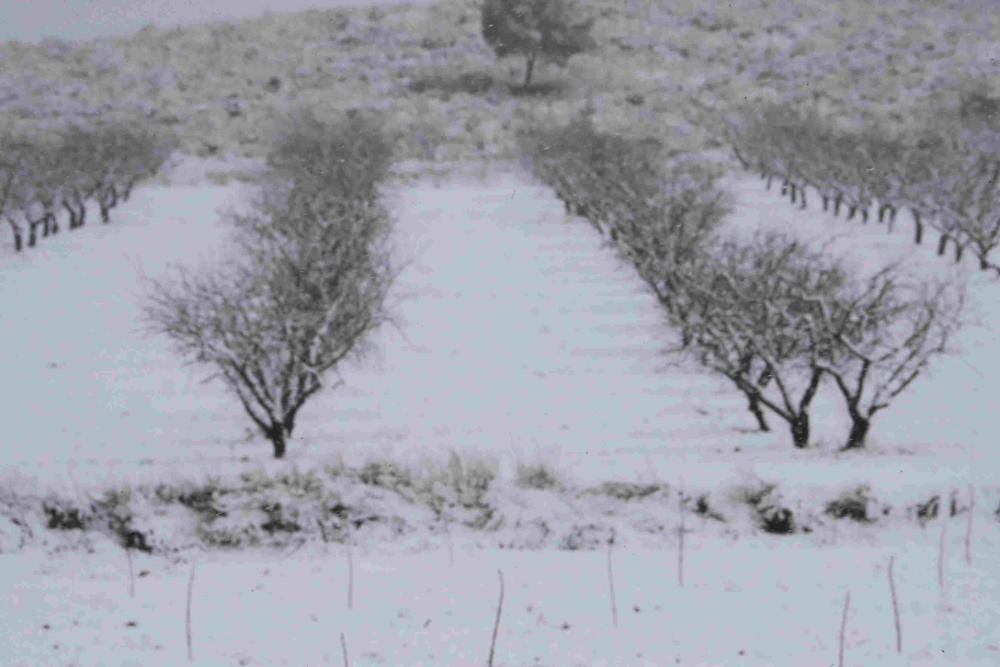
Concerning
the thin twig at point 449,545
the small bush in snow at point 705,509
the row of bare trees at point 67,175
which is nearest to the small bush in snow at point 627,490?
the small bush in snow at point 705,509

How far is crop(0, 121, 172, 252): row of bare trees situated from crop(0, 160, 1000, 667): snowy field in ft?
4.97

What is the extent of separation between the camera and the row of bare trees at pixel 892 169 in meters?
31.3

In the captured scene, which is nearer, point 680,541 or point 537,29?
point 680,541

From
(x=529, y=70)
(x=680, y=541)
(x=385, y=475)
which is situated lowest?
(x=385, y=475)

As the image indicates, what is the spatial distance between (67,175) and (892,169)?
2747cm

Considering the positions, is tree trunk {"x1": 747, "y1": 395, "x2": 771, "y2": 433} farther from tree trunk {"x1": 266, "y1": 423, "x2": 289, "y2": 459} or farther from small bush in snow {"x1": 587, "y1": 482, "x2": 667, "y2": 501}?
tree trunk {"x1": 266, "y1": 423, "x2": 289, "y2": 459}

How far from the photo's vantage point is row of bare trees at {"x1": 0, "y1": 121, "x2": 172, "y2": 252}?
3688cm

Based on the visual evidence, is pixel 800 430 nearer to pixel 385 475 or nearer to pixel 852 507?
pixel 852 507

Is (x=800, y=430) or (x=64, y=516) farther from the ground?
(x=800, y=430)

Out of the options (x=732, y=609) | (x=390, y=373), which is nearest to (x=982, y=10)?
(x=390, y=373)

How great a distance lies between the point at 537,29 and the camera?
237 ft

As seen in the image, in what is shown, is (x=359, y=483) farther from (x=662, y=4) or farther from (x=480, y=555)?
(x=662, y=4)

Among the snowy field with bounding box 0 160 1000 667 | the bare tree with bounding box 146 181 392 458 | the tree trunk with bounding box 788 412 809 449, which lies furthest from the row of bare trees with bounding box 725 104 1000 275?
the bare tree with bounding box 146 181 392 458

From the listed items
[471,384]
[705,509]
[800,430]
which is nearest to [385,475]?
[705,509]
